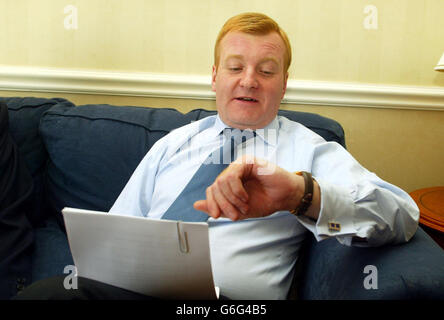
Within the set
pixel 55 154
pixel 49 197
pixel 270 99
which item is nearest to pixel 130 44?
pixel 55 154

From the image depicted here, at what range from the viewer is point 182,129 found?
1.19 meters

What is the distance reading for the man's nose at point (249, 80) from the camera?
98 cm

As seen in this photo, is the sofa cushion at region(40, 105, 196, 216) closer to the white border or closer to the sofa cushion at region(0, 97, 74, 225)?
the sofa cushion at region(0, 97, 74, 225)

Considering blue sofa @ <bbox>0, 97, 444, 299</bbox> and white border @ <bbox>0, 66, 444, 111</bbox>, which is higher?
white border @ <bbox>0, 66, 444, 111</bbox>

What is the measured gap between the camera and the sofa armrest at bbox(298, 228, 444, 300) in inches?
26.7

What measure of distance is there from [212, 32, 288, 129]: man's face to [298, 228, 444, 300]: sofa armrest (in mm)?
378

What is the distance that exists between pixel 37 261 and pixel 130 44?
901mm

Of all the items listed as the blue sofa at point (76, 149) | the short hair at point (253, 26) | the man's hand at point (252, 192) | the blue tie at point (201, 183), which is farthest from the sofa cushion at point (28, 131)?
the man's hand at point (252, 192)

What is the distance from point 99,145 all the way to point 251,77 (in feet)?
1.95

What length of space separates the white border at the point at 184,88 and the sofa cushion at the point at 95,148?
0.87 feet

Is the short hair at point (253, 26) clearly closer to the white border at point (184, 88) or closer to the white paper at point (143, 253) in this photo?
the white border at point (184, 88)

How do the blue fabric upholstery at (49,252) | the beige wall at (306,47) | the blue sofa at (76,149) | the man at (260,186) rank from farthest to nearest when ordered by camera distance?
1. the beige wall at (306,47)
2. the blue sofa at (76,149)
3. the blue fabric upholstery at (49,252)
4. the man at (260,186)

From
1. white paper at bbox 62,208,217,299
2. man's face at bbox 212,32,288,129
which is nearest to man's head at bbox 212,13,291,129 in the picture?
man's face at bbox 212,32,288,129
